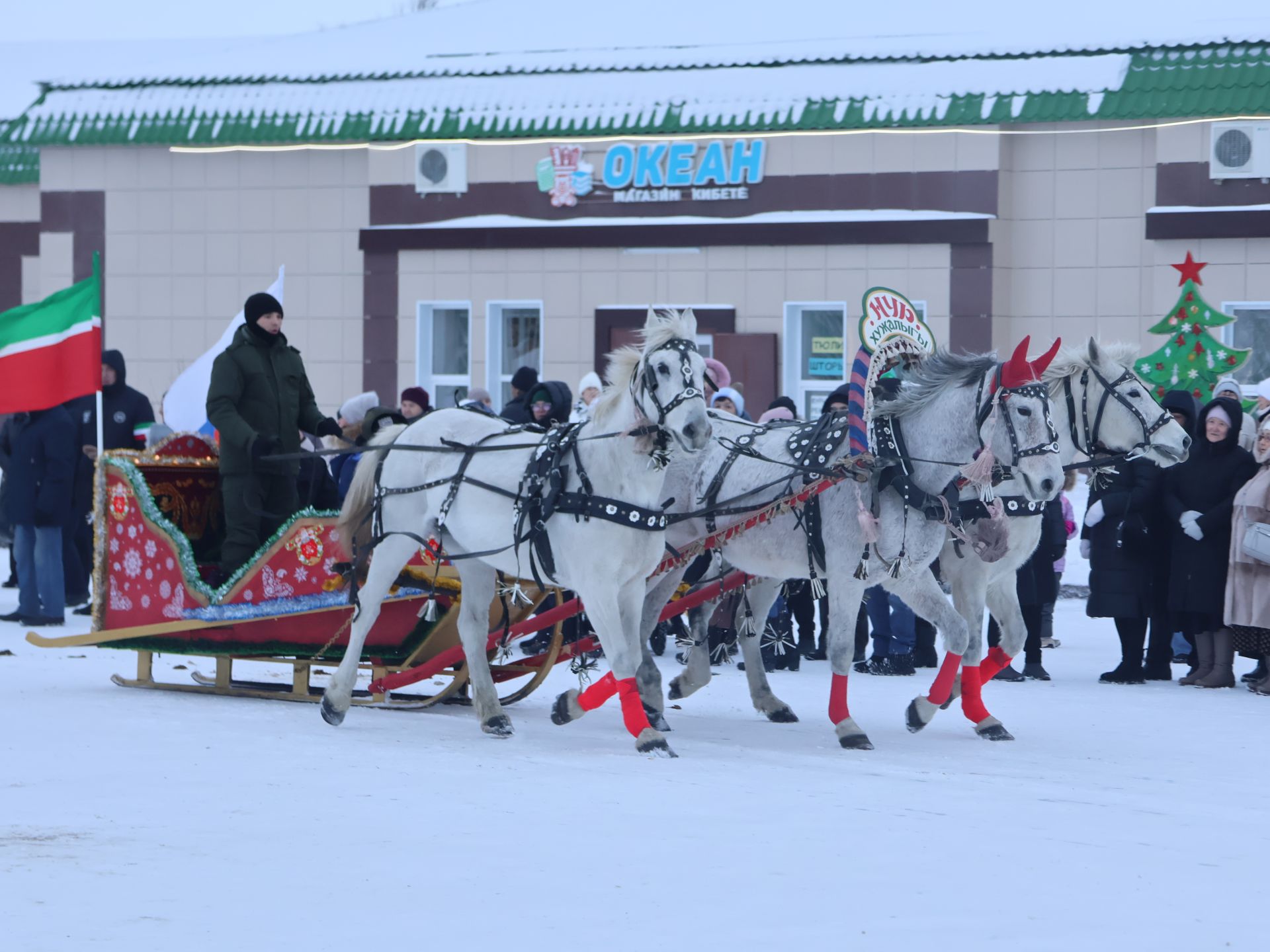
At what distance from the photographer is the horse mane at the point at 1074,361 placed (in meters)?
9.66

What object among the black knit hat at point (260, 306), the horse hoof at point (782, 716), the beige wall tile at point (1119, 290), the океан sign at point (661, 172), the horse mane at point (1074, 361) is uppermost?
the океан sign at point (661, 172)

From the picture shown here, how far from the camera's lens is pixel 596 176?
65.6 feet

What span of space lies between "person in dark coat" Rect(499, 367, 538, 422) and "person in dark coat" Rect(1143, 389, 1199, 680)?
4.18 meters

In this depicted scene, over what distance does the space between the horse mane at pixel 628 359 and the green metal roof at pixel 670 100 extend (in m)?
11.1

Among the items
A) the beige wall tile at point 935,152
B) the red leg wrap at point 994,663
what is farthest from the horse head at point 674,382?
the beige wall tile at point 935,152

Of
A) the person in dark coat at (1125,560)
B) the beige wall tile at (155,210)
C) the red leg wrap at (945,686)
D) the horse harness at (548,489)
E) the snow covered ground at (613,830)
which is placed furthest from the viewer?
the beige wall tile at (155,210)

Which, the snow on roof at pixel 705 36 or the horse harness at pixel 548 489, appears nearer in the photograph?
the horse harness at pixel 548 489

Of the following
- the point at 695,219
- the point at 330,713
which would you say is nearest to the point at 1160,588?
the point at 330,713

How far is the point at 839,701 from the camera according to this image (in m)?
8.52

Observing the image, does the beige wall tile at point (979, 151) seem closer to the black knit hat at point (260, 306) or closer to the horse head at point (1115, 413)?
the horse head at point (1115, 413)

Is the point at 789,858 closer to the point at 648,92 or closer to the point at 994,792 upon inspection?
the point at 994,792

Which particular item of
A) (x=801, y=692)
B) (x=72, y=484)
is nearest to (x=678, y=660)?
(x=801, y=692)

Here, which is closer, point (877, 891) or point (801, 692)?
point (877, 891)

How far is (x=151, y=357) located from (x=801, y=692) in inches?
519
